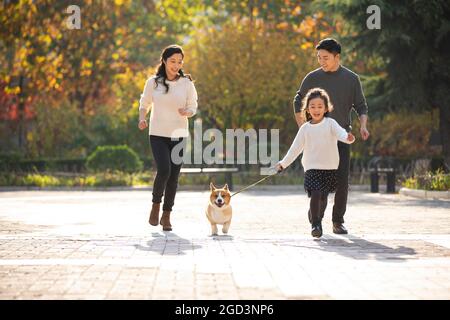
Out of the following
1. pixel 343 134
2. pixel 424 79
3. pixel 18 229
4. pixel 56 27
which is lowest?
pixel 18 229

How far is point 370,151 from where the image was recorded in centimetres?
3850

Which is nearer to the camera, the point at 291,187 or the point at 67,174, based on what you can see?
the point at 291,187

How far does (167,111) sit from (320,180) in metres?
2.32

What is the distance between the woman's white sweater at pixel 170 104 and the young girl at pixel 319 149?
68.0 inches

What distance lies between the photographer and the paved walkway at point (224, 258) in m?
7.09

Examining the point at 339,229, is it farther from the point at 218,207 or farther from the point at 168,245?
the point at 168,245

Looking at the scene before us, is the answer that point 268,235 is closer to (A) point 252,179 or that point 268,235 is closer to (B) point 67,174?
(A) point 252,179

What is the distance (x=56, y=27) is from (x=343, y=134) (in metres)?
30.9

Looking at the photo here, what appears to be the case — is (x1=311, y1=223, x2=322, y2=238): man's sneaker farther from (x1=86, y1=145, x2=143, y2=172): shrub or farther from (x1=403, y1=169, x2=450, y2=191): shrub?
(x1=86, y1=145, x2=143, y2=172): shrub

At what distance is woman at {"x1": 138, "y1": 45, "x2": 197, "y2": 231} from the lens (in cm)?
1249

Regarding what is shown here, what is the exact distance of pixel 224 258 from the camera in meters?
9.17

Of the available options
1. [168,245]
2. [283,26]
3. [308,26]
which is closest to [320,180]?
[168,245]

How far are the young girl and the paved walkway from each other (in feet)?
1.92
